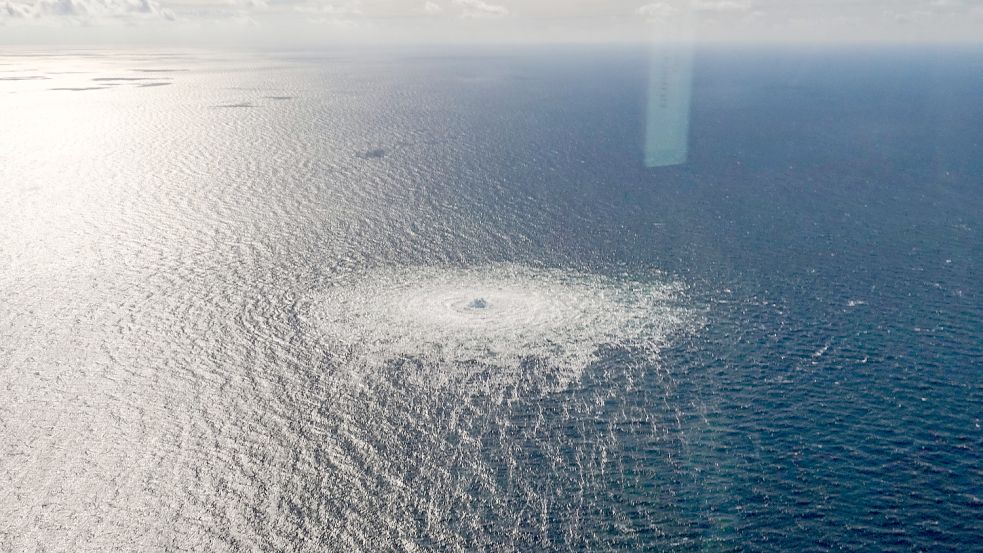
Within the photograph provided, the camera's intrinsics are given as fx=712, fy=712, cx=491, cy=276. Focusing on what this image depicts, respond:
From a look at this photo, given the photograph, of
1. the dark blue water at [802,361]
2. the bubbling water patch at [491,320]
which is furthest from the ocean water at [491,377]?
the bubbling water patch at [491,320]

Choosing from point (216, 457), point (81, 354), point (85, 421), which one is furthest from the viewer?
point (81, 354)

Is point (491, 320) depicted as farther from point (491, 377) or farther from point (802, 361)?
point (802, 361)

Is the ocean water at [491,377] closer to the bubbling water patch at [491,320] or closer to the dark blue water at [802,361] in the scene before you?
the dark blue water at [802,361]

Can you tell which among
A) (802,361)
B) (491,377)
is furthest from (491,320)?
(802,361)

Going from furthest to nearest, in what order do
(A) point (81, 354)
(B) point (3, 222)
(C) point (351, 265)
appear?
(B) point (3, 222)
(C) point (351, 265)
(A) point (81, 354)

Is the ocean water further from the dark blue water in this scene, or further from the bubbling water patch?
the bubbling water patch

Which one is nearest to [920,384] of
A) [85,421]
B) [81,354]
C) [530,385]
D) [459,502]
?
[530,385]

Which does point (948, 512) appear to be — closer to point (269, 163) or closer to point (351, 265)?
point (351, 265)

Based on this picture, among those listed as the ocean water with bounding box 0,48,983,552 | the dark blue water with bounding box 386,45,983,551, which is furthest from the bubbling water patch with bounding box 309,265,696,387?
the dark blue water with bounding box 386,45,983,551
